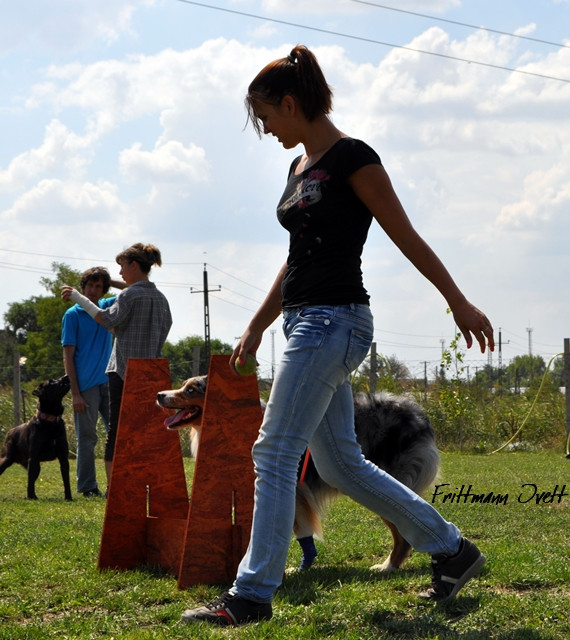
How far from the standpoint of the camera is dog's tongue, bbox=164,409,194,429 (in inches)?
204

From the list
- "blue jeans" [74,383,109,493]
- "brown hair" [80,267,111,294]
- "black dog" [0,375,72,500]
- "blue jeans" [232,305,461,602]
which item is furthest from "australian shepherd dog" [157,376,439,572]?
"black dog" [0,375,72,500]

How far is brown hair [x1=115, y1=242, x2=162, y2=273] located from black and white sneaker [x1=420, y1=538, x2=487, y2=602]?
413 cm

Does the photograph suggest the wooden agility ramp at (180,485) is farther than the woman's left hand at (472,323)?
Yes

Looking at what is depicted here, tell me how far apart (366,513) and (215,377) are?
3390 millimetres

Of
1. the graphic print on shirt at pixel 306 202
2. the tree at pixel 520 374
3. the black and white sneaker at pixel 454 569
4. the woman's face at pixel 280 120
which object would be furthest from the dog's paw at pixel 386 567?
the tree at pixel 520 374

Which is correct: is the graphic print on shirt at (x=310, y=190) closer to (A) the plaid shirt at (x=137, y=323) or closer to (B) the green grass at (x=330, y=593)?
(B) the green grass at (x=330, y=593)

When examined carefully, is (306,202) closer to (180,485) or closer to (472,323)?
(472,323)

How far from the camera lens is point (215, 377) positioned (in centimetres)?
409

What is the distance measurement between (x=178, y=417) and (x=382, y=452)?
4.06 ft

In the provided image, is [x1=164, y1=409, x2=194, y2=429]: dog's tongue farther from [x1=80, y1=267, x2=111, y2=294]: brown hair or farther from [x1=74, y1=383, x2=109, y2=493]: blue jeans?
[x1=74, y1=383, x2=109, y2=493]: blue jeans

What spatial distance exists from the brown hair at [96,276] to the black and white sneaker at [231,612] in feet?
17.7

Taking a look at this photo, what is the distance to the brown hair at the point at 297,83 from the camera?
11.1ft

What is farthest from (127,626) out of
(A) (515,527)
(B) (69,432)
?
(B) (69,432)

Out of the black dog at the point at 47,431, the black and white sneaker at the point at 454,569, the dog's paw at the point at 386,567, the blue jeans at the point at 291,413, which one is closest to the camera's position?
the blue jeans at the point at 291,413
